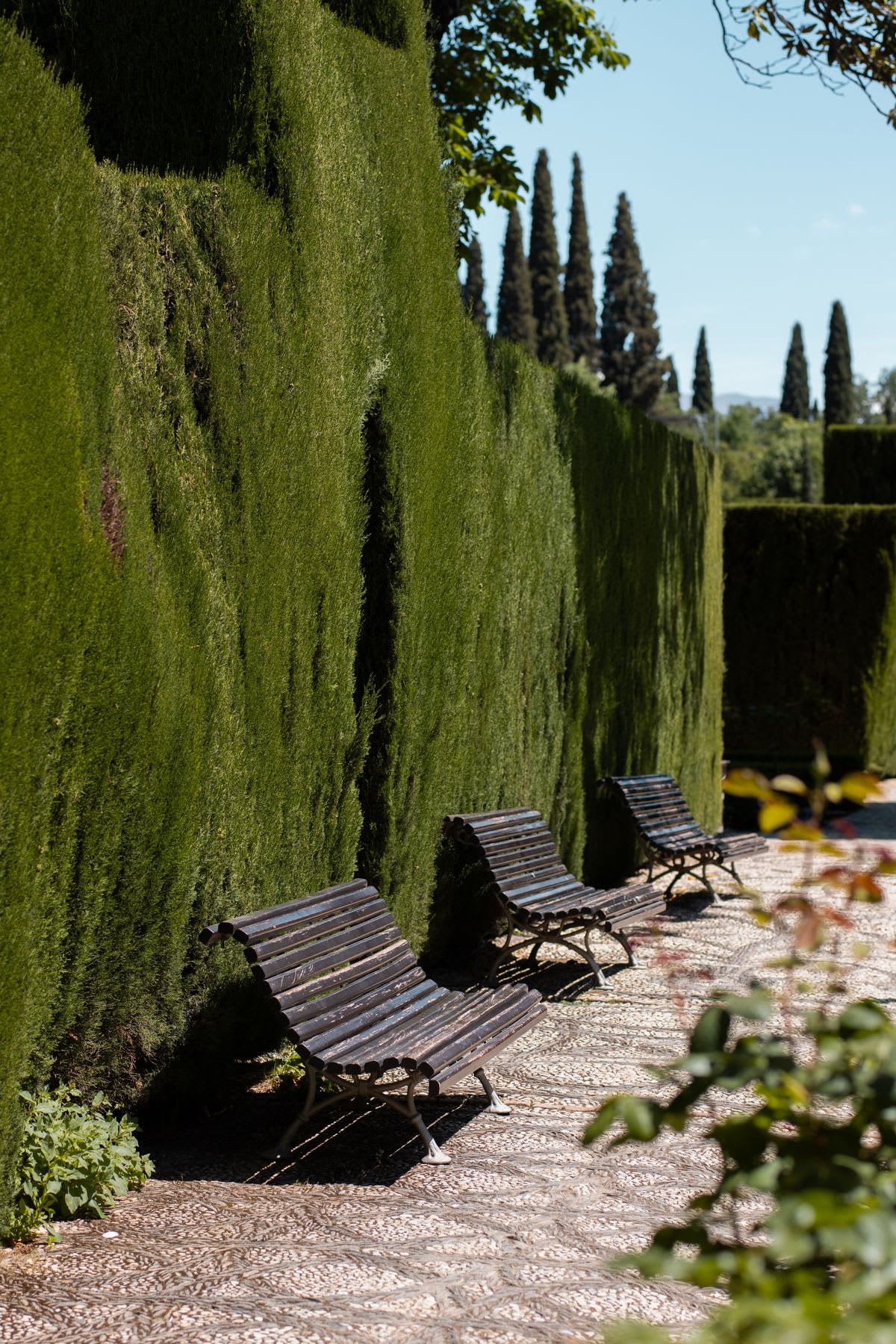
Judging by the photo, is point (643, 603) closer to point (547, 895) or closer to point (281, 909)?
point (547, 895)

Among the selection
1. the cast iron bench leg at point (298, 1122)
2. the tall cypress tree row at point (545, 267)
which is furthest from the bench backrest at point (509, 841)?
the tall cypress tree row at point (545, 267)

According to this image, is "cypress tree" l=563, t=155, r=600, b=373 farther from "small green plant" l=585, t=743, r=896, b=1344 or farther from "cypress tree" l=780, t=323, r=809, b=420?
"small green plant" l=585, t=743, r=896, b=1344

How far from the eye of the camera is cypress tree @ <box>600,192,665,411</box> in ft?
238

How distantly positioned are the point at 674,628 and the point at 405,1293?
340 inches

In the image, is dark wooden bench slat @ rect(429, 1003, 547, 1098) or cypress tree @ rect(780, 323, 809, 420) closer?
dark wooden bench slat @ rect(429, 1003, 547, 1098)

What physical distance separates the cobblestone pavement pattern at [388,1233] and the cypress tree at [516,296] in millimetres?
56292

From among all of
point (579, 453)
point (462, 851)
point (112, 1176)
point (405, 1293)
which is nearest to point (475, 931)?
point (462, 851)

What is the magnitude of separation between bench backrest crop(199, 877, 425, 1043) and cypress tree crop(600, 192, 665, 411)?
69.1 meters

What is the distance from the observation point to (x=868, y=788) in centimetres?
175

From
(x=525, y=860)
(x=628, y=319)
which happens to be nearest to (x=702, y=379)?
(x=628, y=319)

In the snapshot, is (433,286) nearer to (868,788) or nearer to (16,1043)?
(16,1043)

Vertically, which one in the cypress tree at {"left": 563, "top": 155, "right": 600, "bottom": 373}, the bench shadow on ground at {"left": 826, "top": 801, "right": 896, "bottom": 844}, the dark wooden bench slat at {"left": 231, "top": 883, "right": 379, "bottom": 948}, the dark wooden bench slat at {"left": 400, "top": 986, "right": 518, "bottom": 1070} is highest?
the cypress tree at {"left": 563, "top": 155, "right": 600, "bottom": 373}

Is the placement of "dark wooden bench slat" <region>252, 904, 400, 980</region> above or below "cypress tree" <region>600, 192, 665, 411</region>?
below

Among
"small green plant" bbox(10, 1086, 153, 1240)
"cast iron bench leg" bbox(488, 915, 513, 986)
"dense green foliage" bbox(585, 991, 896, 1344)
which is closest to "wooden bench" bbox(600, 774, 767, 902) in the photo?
"cast iron bench leg" bbox(488, 915, 513, 986)
